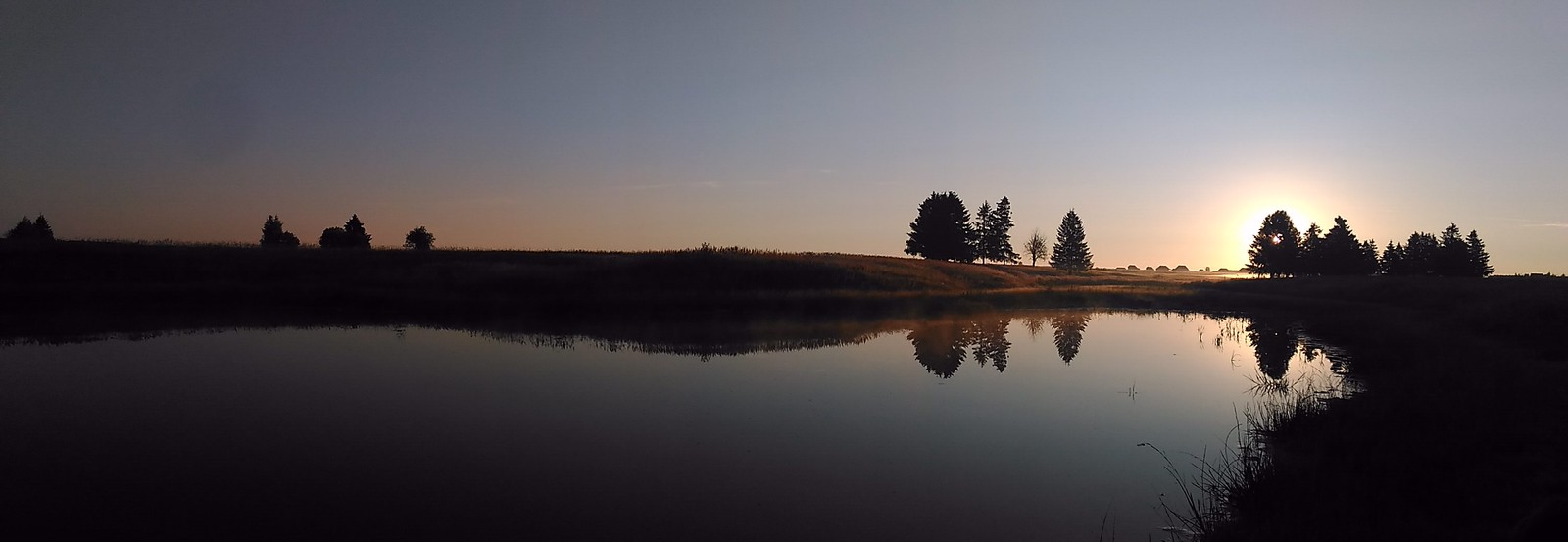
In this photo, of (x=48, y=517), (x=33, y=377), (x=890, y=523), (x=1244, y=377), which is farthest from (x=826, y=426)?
(x=33, y=377)

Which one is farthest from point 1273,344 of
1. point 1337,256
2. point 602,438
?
point 1337,256

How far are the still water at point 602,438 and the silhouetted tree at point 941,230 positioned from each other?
2644 inches

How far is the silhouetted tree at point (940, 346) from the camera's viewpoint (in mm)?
18219

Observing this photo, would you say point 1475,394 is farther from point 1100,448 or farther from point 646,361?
point 646,361

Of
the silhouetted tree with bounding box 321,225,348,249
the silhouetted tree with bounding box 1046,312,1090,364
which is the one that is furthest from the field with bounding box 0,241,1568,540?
the silhouetted tree with bounding box 321,225,348,249

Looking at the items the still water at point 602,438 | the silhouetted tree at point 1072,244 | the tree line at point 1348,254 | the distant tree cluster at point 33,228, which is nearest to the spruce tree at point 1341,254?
the tree line at point 1348,254

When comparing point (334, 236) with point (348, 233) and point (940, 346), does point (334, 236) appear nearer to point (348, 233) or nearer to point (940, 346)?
point (348, 233)

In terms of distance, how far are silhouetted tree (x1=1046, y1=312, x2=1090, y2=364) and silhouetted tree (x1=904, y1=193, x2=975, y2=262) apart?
4938 centimetres

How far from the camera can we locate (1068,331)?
27594mm

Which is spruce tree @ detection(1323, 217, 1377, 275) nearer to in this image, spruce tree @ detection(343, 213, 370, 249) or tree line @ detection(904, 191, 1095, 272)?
tree line @ detection(904, 191, 1095, 272)

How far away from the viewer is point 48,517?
7320 mm

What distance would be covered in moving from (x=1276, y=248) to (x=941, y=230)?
40.9m

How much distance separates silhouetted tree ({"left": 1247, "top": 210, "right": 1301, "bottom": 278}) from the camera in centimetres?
8319

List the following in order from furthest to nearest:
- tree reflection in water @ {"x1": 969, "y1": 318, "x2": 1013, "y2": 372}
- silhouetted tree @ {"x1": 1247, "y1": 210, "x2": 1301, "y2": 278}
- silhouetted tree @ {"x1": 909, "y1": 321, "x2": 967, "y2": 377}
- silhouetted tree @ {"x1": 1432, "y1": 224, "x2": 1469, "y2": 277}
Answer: silhouetted tree @ {"x1": 1247, "y1": 210, "x2": 1301, "y2": 278} → silhouetted tree @ {"x1": 1432, "y1": 224, "x2": 1469, "y2": 277} → tree reflection in water @ {"x1": 969, "y1": 318, "x2": 1013, "y2": 372} → silhouetted tree @ {"x1": 909, "y1": 321, "x2": 967, "y2": 377}
